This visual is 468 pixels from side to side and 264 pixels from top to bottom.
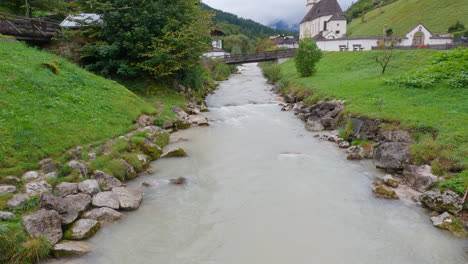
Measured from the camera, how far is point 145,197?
9023 mm

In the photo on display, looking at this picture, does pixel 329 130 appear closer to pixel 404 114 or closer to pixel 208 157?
pixel 404 114

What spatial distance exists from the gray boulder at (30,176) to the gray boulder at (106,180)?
1.54 metres

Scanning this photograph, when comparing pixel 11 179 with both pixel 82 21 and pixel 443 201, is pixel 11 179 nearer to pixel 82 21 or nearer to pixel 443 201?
Result: pixel 443 201

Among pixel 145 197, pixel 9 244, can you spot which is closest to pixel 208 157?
pixel 145 197

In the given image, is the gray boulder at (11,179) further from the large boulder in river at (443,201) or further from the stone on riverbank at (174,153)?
the large boulder in river at (443,201)

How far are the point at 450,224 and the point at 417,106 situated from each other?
882cm

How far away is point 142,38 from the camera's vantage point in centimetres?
1952

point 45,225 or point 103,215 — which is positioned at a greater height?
point 45,225

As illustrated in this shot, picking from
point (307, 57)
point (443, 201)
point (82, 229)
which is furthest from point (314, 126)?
point (307, 57)

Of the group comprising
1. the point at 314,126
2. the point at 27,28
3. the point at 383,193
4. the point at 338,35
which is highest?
the point at 338,35

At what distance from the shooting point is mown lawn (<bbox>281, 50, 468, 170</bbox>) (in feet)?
33.1

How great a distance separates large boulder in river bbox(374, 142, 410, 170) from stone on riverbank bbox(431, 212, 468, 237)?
9.85 feet

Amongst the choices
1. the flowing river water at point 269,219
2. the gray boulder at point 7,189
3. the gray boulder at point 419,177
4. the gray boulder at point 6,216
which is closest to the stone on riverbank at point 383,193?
the flowing river water at point 269,219

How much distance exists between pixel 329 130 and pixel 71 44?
65.4 feet
